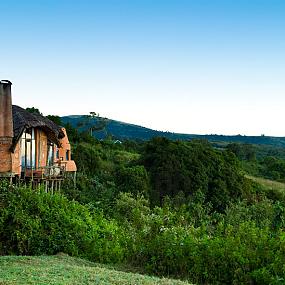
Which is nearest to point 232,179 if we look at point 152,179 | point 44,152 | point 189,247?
→ point 152,179

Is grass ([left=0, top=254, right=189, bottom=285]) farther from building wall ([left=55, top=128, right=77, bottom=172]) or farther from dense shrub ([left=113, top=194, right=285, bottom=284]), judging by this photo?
building wall ([left=55, top=128, right=77, bottom=172])

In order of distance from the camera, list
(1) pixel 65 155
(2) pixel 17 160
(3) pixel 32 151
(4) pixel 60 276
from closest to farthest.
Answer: (4) pixel 60 276
(2) pixel 17 160
(3) pixel 32 151
(1) pixel 65 155

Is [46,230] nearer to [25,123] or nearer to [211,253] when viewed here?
[211,253]

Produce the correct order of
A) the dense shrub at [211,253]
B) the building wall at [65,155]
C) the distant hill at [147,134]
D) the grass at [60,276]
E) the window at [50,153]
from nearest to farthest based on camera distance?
the grass at [60,276] → the dense shrub at [211,253] → the window at [50,153] → the building wall at [65,155] → the distant hill at [147,134]

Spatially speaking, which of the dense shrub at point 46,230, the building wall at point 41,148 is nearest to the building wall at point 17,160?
the building wall at point 41,148

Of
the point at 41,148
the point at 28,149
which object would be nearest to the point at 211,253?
the point at 28,149

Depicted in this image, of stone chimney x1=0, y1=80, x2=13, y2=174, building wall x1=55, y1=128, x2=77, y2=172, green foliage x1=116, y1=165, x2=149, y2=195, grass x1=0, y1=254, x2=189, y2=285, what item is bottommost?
green foliage x1=116, y1=165, x2=149, y2=195

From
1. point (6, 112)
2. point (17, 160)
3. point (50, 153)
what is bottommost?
point (17, 160)

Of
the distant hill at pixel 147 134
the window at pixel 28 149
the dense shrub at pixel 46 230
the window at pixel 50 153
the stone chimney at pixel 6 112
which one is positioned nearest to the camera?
the stone chimney at pixel 6 112

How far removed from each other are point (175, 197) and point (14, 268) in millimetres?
27311

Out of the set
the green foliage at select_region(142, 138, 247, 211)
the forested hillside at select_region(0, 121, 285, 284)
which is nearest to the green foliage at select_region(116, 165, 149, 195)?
the green foliage at select_region(142, 138, 247, 211)

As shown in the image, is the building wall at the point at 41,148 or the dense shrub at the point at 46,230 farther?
the building wall at the point at 41,148

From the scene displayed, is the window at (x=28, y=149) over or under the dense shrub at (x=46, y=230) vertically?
over

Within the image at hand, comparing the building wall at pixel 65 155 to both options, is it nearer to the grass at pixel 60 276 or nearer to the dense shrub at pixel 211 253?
the dense shrub at pixel 211 253
